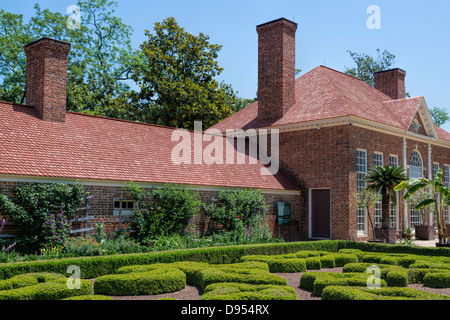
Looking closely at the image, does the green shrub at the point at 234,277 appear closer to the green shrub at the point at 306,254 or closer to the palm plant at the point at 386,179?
the green shrub at the point at 306,254

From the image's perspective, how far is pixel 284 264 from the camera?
1399 centimetres

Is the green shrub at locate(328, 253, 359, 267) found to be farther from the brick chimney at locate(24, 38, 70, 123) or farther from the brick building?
the brick chimney at locate(24, 38, 70, 123)

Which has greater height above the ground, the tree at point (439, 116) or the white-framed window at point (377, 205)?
the tree at point (439, 116)

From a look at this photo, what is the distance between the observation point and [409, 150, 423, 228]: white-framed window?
26.4m

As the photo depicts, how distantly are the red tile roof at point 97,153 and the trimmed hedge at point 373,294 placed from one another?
9.02 meters

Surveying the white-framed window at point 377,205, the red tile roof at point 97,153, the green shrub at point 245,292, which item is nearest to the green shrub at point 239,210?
the red tile roof at point 97,153

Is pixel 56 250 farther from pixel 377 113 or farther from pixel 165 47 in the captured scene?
pixel 165 47

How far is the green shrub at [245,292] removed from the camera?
8570 millimetres

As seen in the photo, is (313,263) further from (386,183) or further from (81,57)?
(81,57)

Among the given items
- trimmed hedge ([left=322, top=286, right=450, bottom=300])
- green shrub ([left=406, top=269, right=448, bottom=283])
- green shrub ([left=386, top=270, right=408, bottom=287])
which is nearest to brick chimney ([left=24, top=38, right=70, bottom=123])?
trimmed hedge ([left=322, top=286, right=450, bottom=300])

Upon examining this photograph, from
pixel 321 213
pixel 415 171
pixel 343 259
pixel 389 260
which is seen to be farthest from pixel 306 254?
pixel 415 171

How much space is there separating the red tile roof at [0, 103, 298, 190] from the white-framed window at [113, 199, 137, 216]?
2.78 ft

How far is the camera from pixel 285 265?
14.0 metres

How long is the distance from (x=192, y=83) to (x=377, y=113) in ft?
42.6
